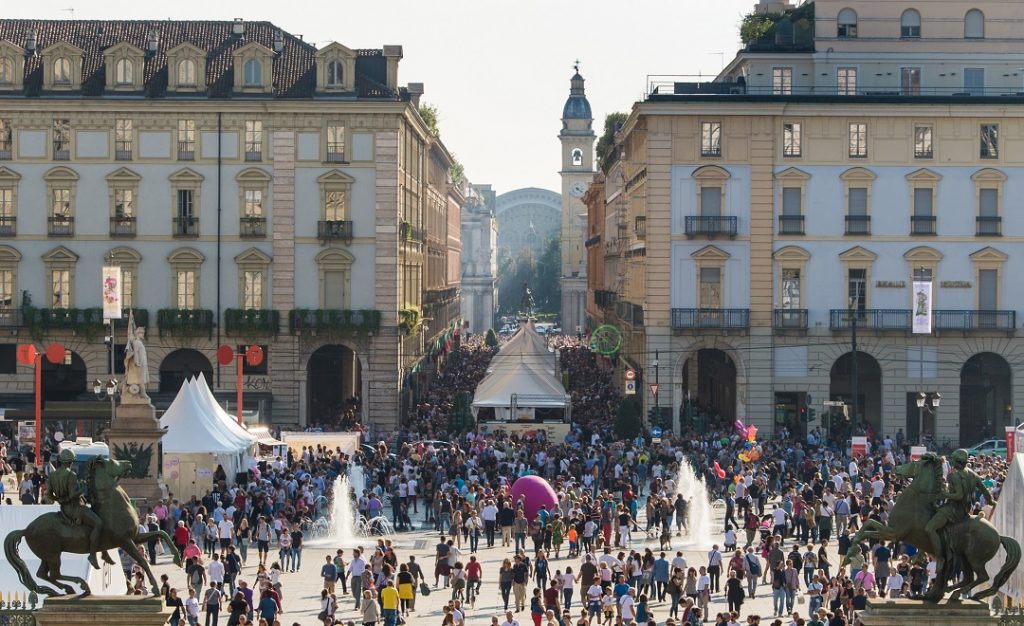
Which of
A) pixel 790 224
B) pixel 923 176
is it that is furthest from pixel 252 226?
pixel 923 176

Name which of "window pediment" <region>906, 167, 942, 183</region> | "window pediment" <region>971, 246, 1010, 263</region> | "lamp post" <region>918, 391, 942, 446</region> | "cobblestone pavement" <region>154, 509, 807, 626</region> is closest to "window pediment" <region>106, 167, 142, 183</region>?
"cobblestone pavement" <region>154, 509, 807, 626</region>

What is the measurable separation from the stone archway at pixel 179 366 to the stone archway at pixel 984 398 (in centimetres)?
2900

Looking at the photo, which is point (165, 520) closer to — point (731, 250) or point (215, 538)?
point (215, 538)

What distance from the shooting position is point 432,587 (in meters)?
36.8

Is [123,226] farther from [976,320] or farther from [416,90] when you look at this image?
[976,320]

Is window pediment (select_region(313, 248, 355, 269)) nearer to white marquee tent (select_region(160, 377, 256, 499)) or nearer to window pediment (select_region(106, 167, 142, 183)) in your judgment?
window pediment (select_region(106, 167, 142, 183))

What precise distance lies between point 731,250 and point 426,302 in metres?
26.8

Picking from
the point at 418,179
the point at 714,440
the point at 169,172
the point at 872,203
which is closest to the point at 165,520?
the point at 714,440

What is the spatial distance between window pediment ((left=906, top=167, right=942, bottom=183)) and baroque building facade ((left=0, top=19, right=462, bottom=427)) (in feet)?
63.3

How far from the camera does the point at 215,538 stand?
3862cm

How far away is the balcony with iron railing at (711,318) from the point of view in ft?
206

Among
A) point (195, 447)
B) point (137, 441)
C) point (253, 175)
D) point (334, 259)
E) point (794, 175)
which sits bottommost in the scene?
point (195, 447)

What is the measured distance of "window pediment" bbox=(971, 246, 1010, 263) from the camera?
6272cm

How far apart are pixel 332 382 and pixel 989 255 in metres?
26.9
